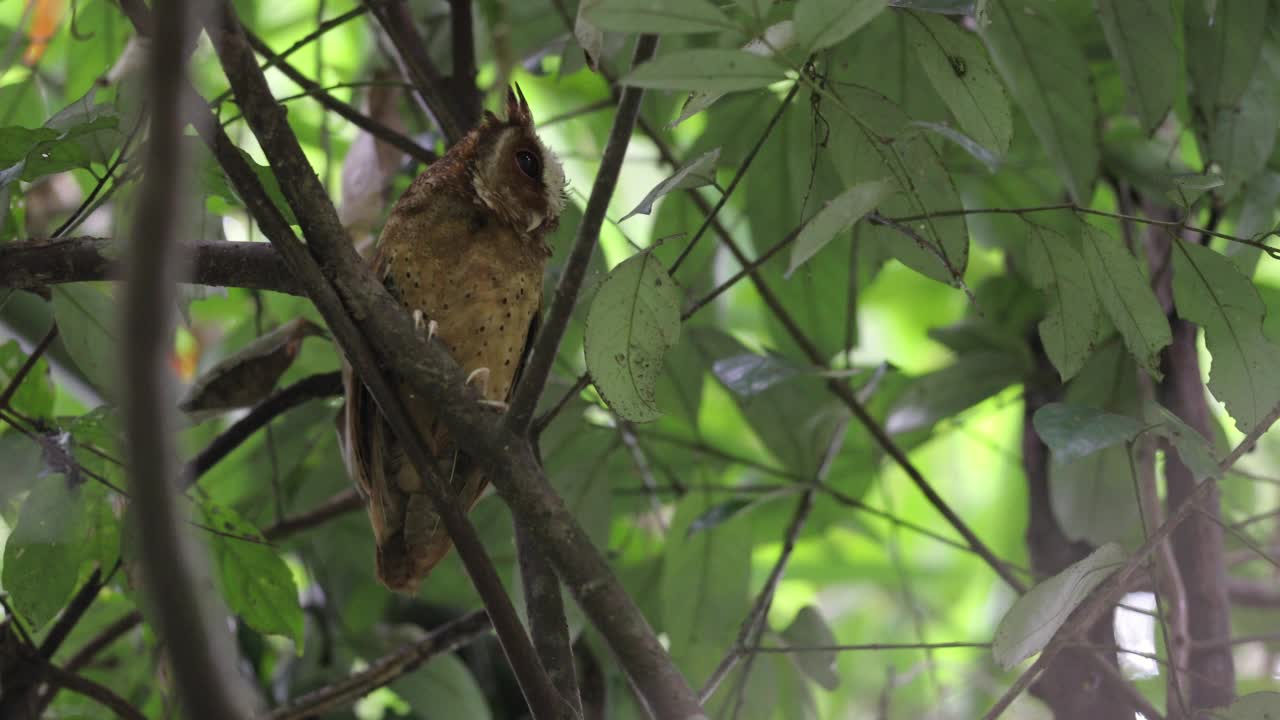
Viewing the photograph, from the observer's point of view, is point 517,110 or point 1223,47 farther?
point 517,110

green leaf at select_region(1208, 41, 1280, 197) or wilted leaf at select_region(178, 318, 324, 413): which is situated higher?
green leaf at select_region(1208, 41, 1280, 197)

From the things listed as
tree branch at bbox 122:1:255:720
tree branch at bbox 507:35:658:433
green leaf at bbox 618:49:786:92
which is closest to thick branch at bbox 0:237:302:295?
tree branch at bbox 507:35:658:433

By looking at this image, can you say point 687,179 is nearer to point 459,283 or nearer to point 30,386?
point 459,283

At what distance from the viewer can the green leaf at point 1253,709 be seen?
3.79ft

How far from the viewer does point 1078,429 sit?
1.18 metres

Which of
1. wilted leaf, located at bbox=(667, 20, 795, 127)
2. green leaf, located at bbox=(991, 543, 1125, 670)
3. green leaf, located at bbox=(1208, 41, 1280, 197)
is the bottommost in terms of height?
green leaf, located at bbox=(991, 543, 1125, 670)

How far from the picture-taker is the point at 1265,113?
1672mm

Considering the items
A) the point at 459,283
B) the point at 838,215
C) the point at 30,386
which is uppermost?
the point at 459,283

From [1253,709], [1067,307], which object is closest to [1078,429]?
[1067,307]

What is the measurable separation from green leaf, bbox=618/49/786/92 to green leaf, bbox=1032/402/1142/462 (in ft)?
1.57

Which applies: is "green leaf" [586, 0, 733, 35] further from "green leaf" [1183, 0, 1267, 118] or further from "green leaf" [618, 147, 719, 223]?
"green leaf" [1183, 0, 1267, 118]

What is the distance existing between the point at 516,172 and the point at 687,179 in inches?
29.6

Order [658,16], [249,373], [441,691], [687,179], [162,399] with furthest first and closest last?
[441,691] → [249,373] → [687,179] → [658,16] → [162,399]

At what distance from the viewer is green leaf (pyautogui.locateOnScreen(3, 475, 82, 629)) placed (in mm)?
1391
